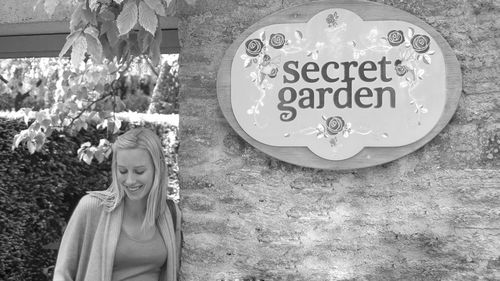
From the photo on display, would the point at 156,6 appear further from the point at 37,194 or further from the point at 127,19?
the point at 37,194

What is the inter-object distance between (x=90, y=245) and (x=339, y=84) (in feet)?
4.31

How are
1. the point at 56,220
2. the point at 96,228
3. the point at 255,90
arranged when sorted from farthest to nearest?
the point at 56,220
the point at 255,90
the point at 96,228

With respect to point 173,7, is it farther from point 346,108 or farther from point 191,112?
point 346,108

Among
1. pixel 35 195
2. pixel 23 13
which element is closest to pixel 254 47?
pixel 23 13

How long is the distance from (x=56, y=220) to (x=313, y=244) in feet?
15.3

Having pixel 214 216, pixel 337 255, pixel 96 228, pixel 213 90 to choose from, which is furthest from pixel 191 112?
pixel 337 255

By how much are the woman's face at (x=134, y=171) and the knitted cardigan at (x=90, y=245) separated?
0.35 ft

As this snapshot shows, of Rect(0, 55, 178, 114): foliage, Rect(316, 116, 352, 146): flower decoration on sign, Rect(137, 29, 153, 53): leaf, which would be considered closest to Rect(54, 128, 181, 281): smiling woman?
Rect(137, 29, 153, 53): leaf

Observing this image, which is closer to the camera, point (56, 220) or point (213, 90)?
point (213, 90)

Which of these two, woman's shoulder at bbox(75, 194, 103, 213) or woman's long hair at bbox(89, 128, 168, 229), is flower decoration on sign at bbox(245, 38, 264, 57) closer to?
woman's long hair at bbox(89, 128, 168, 229)

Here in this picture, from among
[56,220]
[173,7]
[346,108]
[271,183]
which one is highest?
[173,7]

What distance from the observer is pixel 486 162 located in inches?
120

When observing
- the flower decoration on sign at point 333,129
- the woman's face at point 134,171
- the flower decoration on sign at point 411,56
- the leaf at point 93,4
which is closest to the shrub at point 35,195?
the woman's face at point 134,171

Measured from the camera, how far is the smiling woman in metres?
2.98
